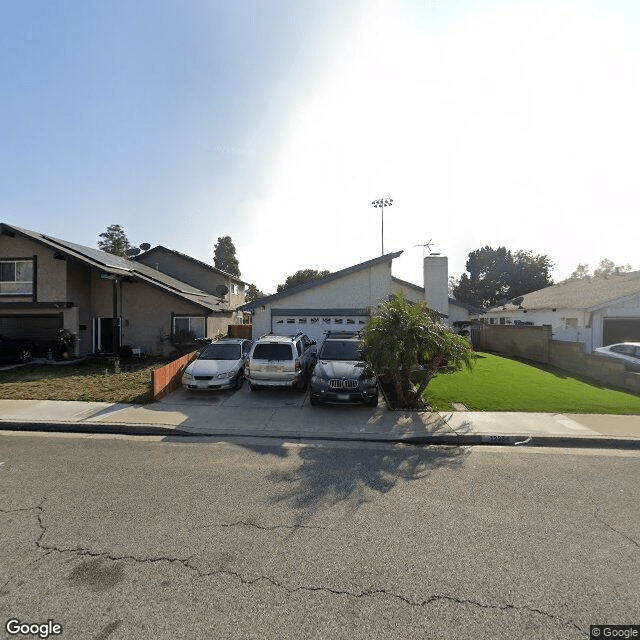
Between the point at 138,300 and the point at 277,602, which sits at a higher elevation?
the point at 138,300

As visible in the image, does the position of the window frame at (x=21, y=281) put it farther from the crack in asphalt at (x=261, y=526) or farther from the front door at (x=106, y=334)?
the crack in asphalt at (x=261, y=526)

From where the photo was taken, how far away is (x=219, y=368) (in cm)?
1070

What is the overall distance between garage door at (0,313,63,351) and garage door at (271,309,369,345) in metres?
13.0

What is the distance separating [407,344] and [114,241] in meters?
67.2

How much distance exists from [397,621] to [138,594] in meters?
2.15

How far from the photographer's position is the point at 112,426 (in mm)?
7512

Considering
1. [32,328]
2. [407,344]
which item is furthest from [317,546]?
[32,328]

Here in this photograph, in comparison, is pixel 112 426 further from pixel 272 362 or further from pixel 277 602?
pixel 277 602

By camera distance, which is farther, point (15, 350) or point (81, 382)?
point (15, 350)

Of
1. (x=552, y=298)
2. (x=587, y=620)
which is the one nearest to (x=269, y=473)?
(x=587, y=620)

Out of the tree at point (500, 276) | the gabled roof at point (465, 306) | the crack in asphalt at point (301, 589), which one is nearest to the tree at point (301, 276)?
the tree at point (500, 276)

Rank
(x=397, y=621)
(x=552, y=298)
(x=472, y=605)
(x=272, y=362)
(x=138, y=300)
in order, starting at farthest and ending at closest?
(x=552, y=298)
(x=138, y=300)
(x=272, y=362)
(x=472, y=605)
(x=397, y=621)

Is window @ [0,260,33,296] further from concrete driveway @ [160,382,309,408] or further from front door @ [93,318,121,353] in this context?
concrete driveway @ [160,382,309,408]

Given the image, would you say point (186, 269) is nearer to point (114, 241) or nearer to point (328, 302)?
point (328, 302)
